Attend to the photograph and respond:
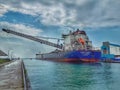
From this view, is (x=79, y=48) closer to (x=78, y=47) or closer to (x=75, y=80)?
(x=78, y=47)

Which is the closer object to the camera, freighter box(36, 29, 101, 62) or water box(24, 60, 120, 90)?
water box(24, 60, 120, 90)

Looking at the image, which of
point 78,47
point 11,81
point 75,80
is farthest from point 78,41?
point 11,81

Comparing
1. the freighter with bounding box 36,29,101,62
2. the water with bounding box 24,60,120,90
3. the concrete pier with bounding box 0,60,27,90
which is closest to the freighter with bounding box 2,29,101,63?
the freighter with bounding box 36,29,101,62

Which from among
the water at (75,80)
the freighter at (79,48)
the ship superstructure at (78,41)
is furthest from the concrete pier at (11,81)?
the ship superstructure at (78,41)

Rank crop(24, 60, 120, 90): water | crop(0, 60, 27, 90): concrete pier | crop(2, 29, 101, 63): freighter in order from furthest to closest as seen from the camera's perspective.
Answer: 1. crop(2, 29, 101, 63): freighter
2. crop(24, 60, 120, 90): water
3. crop(0, 60, 27, 90): concrete pier

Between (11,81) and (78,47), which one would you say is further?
(78,47)

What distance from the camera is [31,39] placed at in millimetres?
116750

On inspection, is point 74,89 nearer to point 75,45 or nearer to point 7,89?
point 7,89

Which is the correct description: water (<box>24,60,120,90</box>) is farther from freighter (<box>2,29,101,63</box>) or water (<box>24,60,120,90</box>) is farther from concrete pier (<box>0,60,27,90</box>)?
freighter (<box>2,29,101,63</box>)

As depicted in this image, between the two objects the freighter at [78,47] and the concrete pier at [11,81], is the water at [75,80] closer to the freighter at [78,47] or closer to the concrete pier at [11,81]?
the concrete pier at [11,81]

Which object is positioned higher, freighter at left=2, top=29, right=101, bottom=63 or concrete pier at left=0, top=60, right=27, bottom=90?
freighter at left=2, top=29, right=101, bottom=63

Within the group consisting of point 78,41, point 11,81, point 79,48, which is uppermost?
point 78,41

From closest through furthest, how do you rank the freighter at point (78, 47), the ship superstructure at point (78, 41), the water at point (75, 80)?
the water at point (75, 80)
the freighter at point (78, 47)
the ship superstructure at point (78, 41)

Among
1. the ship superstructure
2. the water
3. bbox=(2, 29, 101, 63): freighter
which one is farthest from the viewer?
the ship superstructure
